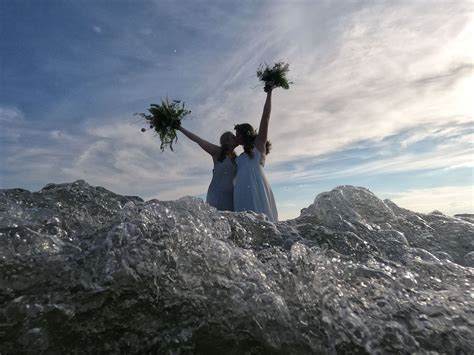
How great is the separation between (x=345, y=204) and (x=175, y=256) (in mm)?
3660

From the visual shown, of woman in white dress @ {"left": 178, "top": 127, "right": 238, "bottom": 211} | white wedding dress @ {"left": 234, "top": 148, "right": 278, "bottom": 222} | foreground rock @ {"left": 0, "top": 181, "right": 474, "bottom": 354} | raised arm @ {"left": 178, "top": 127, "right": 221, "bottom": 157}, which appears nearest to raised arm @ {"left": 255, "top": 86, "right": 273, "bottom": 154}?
white wedding dress @ {"left": 234, "top": 148, "right": 278, "bottom": 222}

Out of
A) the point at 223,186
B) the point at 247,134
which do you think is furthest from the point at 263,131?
the point at 223,186

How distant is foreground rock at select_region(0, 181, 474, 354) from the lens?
1991mm

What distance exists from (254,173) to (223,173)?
27.5 inches

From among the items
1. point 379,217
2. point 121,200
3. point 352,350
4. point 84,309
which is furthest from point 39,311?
point 379,217

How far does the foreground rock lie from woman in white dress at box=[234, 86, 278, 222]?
2.05 m

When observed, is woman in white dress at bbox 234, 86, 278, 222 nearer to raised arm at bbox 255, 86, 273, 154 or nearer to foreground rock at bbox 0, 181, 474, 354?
raised arm at bbox 255, 86, 273, 154

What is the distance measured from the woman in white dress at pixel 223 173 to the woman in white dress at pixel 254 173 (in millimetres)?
232

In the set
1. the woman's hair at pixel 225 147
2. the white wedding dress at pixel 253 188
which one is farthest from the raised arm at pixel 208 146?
the white wedding dress at pixel 253 188

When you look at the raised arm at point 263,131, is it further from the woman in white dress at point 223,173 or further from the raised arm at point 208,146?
the raised arm at point 208,146

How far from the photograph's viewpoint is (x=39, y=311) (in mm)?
2076

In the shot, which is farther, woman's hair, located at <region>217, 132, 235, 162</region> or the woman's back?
woman's hair, located at <region>217, 132, 235, 162</region>

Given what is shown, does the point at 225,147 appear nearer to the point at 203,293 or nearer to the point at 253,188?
the point at 253,188

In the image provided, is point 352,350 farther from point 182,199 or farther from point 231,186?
point 231,186
